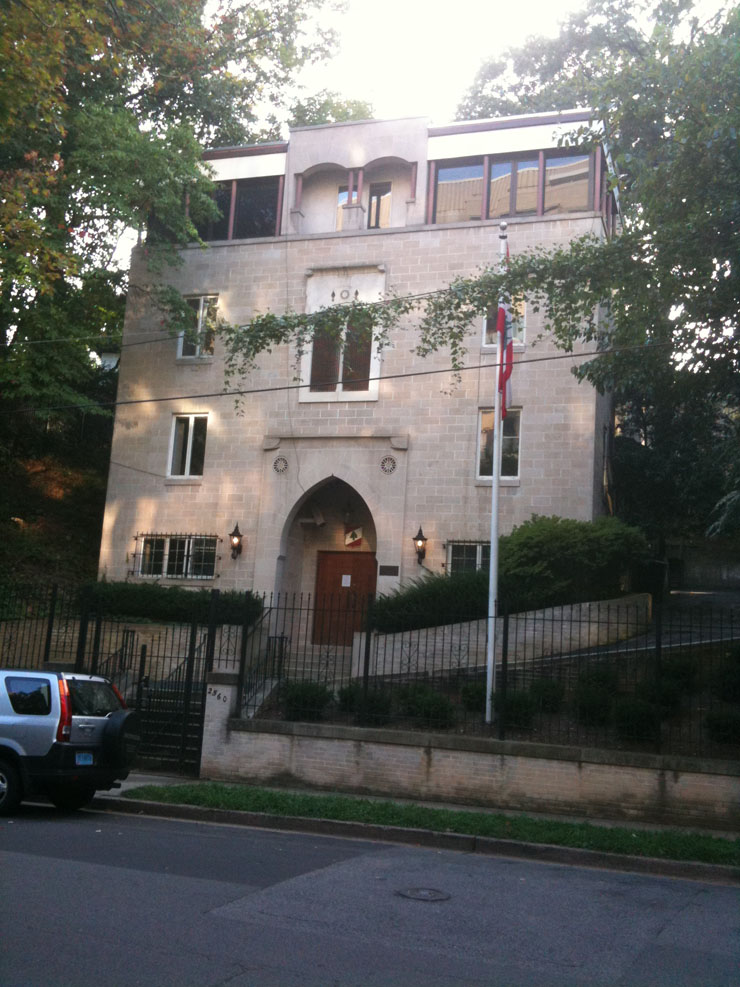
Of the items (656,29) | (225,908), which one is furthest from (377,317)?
(225,908)

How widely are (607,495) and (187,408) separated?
1190cm

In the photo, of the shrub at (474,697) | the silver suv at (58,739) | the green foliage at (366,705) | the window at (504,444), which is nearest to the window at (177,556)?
the window at (504,444)

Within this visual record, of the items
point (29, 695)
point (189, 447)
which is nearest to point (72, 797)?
point (29, 695)

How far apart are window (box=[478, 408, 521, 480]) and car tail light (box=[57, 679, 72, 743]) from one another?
13.0m

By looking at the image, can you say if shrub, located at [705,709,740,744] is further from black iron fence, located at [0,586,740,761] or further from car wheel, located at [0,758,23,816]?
car wheel, located at [0,758,23,816]

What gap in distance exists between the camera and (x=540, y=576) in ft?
62.6

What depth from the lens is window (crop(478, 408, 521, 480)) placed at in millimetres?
22672

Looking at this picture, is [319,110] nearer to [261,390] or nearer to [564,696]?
[261,390]

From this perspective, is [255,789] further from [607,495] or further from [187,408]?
[607,495]

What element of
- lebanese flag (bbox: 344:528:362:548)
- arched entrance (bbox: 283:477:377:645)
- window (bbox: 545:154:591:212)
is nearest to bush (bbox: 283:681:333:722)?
arched entrance (bbox: 283:477:377:645)

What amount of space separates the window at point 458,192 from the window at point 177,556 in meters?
9.99

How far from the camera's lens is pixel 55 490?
94.6 feet

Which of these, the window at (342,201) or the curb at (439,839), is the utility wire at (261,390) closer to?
the window at (342,201)

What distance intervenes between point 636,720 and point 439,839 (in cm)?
394
